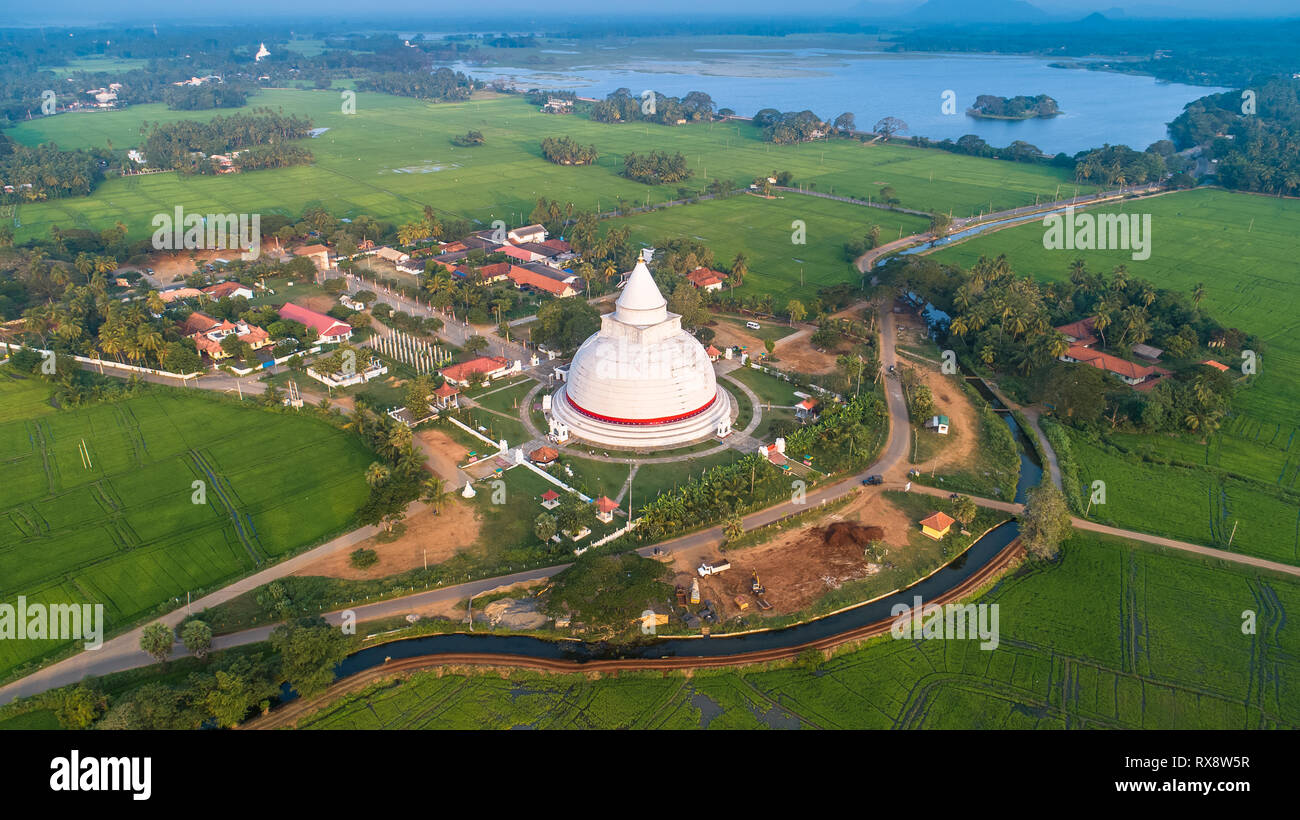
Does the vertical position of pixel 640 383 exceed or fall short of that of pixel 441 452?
it exceeds it

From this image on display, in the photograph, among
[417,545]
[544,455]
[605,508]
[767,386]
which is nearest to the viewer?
[417,545]

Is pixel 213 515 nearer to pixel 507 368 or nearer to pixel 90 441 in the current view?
pixel 90 441

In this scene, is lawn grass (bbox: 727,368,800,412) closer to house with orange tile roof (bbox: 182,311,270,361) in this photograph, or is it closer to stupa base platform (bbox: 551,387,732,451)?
stupa base platform (bbox: 551,387,732,451)

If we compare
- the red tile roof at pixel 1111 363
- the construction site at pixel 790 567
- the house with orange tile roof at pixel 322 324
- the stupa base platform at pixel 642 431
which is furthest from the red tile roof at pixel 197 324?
the red tile roof at pixel 1111 363


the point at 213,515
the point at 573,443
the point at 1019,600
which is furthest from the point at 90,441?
the point at 1019,600

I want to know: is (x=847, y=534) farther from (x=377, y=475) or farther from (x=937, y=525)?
(x=377, y=475)

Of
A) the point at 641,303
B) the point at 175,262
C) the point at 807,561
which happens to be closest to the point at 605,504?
the point at 807,561

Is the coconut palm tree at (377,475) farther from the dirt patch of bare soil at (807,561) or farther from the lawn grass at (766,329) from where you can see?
the lawn grass at (766,329)
